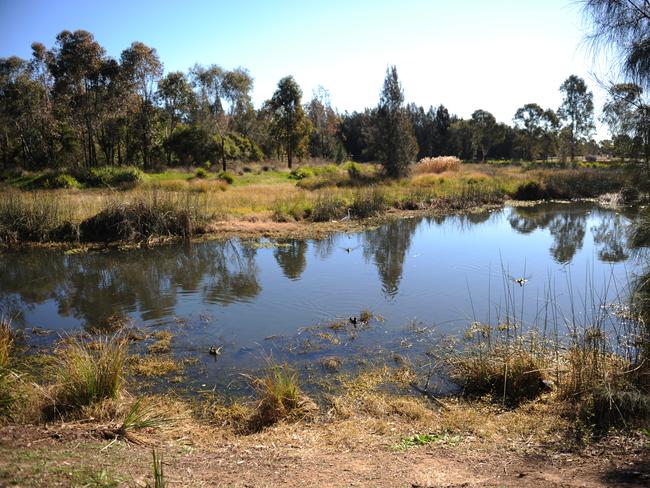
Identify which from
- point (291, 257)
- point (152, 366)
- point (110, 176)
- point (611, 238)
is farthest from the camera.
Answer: point (110, 176)

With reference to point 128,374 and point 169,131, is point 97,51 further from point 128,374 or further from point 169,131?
point 128,374

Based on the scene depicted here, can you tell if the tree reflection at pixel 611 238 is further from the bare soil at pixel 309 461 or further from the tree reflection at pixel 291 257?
the bare soil at pixel 309 461

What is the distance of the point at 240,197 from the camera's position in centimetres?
2114

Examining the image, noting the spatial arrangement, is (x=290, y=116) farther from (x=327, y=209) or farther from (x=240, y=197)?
(x=327, y=209)

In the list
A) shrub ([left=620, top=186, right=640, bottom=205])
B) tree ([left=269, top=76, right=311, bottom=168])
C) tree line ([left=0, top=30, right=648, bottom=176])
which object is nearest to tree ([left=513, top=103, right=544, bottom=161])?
tree line ([left=0, top=30, right=648, bottom=176])

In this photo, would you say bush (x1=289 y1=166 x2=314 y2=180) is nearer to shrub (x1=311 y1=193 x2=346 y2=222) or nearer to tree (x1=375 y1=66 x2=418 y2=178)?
tree (x1=375 y1=66 x2=418 y2=178)

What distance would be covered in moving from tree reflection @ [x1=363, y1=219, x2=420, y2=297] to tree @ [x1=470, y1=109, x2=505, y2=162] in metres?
39.8

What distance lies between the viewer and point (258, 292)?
10.3 metres

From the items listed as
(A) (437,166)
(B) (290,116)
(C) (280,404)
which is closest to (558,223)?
(A) (437,166)

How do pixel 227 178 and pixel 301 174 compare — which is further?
pixel 301 174

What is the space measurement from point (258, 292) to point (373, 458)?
260 inches

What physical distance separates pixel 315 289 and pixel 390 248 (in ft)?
16.4

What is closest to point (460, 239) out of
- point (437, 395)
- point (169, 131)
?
point (437, 395)

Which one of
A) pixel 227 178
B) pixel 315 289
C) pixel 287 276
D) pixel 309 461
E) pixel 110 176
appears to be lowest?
pixel 309 461
